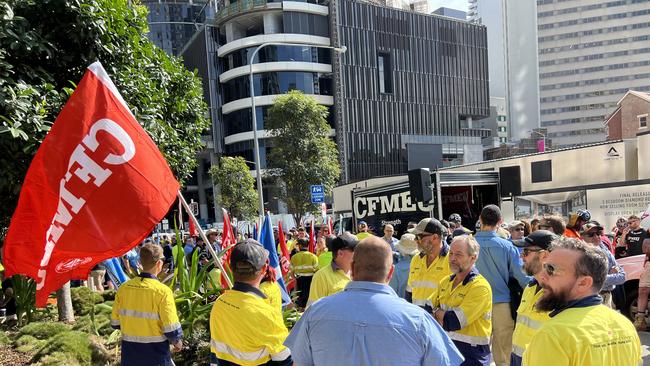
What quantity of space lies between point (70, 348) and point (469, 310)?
487cm

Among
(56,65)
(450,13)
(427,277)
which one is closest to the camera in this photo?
(427,277)

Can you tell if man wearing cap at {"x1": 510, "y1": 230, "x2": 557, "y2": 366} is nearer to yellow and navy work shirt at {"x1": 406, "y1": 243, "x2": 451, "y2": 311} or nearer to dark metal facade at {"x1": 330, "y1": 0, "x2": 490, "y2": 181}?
yellow and navy work shirt at {"x1": 406, "y1": 243, "x2": 451, "y2": 311}

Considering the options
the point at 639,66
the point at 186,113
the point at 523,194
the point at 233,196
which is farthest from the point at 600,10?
the point at 186,113

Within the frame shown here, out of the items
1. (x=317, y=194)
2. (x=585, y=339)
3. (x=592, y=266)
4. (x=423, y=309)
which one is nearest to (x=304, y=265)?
(x=423, y=309)

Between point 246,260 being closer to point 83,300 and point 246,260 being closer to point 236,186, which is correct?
point 83,300

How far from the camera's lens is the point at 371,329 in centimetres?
222

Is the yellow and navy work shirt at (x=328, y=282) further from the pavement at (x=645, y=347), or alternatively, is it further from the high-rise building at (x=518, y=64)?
the high-rise building at (x=518, y=64)

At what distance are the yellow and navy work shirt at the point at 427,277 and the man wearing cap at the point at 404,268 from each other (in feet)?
2.82

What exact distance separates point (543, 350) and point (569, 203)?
13.5 meters

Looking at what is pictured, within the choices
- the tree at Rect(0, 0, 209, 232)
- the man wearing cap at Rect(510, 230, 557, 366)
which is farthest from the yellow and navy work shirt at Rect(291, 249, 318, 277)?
the man wearing cap at Rect(510, 230, 557, 366)

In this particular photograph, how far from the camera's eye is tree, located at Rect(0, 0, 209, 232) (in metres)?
4.75

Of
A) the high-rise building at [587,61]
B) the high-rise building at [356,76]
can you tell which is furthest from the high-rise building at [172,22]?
the high-rise building at [587,61]

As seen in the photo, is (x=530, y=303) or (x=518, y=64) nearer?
(x=530, y=303)

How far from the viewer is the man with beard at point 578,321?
75.8 inches
